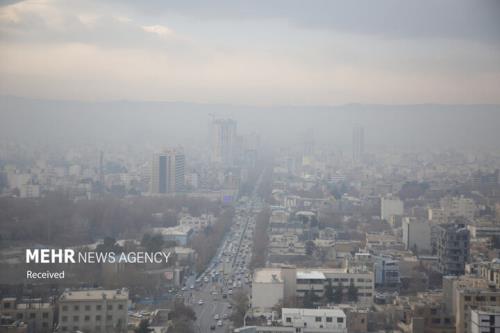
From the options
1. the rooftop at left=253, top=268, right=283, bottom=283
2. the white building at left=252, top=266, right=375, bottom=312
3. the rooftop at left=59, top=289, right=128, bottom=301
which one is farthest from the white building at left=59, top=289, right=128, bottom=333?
the rooftop at left=253, top=268, right=283, bottom=283

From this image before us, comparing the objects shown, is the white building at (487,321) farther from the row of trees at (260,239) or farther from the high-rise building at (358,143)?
the high-rise building at (358,143)

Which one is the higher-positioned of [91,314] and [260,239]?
[260,239]

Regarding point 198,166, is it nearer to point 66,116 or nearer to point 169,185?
point 169,185

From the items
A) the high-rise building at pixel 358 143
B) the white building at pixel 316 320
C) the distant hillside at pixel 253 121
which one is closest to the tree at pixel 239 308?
the white building at pixel 316 320

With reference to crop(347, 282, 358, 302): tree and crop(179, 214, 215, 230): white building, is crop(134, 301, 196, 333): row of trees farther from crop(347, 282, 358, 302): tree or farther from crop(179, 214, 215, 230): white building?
crop(179, 214, 215, 230): white building

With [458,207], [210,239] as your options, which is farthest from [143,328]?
[458,207]

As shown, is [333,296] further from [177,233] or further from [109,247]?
[177,233]
